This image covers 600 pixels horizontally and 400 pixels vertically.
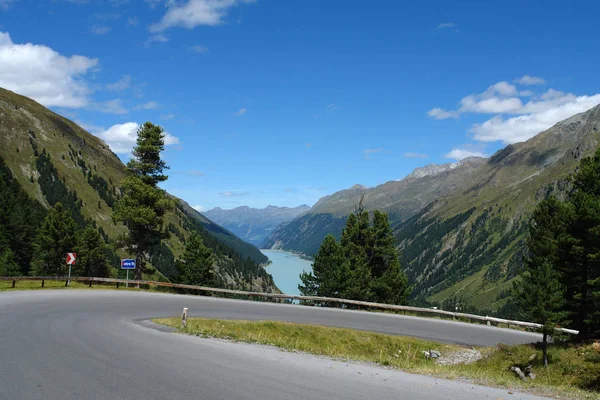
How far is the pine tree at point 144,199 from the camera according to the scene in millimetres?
38969

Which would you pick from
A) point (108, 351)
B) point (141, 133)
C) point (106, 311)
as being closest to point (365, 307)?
point (106, 311)

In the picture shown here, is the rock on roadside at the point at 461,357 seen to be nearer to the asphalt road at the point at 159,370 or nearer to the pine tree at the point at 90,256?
the asphalt road at the point at 159,370

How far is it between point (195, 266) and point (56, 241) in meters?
27.4

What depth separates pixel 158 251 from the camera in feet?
642

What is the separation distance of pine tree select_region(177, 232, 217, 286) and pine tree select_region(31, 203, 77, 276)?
24318 mm

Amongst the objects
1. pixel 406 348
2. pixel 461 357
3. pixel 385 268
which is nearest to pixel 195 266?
pixel 385 268

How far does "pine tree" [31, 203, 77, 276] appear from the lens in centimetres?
6322

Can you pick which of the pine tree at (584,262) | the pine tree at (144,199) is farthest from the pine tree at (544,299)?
the pine tree at (144,199)

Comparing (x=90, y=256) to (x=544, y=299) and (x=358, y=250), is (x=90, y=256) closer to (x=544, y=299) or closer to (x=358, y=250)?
(x=358, y=250)

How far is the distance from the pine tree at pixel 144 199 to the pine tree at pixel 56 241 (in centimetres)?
2896

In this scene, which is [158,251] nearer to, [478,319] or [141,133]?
[141,133]

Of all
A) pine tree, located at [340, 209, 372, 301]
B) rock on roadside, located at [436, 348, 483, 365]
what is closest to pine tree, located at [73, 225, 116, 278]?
pine tree, located at [340, 209, 372, 301]

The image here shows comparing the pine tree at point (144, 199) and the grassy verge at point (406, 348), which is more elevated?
the pine tree at point (144, 199)

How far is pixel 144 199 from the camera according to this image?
40.2 meters
